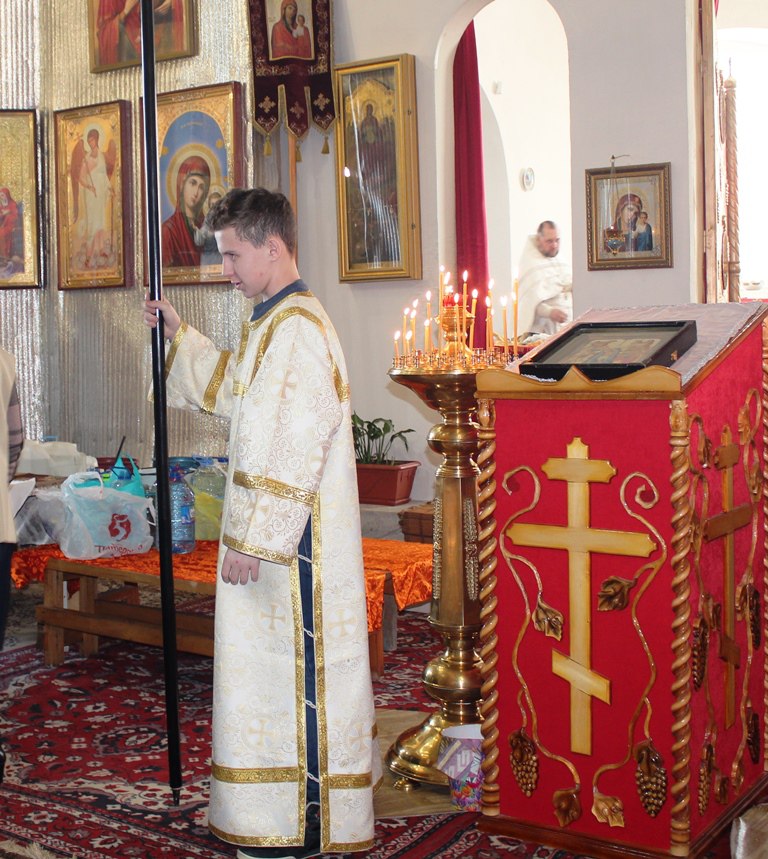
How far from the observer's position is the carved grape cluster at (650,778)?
116 inches

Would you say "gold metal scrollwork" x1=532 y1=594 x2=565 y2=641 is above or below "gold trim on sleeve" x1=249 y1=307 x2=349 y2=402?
below

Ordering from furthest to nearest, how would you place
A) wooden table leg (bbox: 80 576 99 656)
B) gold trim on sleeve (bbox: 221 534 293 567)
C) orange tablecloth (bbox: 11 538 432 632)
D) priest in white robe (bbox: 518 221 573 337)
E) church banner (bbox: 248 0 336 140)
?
priest in white robe (bbox: 518 221 573 337), church banner (bbox: 248 0 336 140), wooden table leg (bbox: 80 576 99 656), orange tablecloth (bbox: 11 538 432 632), gold trim on sleeve (bbox: 221 534 293 567)

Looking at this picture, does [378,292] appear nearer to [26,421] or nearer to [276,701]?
[26,421]

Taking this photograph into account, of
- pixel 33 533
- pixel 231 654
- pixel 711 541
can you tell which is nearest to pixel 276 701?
pixel 231 654

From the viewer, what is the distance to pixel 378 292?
740cm

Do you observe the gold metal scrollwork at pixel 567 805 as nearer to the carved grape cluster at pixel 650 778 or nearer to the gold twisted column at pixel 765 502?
the carved grape cluster at pixel 650 778

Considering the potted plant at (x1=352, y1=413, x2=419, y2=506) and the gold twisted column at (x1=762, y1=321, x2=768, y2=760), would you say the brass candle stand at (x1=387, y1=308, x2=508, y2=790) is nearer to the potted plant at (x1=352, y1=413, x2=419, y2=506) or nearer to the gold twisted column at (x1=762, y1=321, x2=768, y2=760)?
the gold twisted column at (x1=762, y1=321, x2=768, y2=760)

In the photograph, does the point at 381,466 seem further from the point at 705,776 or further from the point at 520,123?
the point at 520,123

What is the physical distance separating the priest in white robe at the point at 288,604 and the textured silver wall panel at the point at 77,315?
4872 millimetres


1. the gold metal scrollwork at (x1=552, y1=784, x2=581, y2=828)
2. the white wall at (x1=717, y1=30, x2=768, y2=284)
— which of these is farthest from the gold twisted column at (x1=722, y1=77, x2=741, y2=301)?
the gold metal scrollwork at (x1=552, y1=784, x2=581, y2=828)

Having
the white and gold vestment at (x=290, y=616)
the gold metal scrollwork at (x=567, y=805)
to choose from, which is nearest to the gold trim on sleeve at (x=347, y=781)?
the white and gold vestment at (x=290, y=616)

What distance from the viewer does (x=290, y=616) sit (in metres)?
3.09

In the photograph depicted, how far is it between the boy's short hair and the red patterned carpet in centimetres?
163

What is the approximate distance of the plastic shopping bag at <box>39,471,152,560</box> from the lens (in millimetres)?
5117
